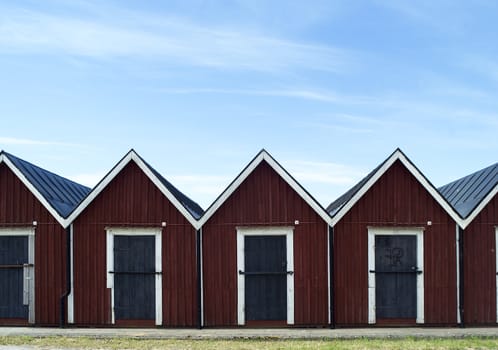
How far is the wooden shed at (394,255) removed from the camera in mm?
16719

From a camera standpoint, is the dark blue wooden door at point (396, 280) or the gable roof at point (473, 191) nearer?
the dark blue wooden door at point (396, 280)

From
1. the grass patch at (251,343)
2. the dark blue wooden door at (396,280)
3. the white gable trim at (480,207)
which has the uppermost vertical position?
the white gable trim at (480,207)

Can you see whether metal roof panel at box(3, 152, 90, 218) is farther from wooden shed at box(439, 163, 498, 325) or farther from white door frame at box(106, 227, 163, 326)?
wooden shed at box(439, 163, 498, 325)

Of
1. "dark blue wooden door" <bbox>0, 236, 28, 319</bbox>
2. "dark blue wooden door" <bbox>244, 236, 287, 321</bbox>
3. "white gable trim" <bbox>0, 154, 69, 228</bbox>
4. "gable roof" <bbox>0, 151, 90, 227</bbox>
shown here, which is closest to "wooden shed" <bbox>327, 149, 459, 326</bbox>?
"dark blue wooden door" <bbox>244, 236, 287, 321</bbox>

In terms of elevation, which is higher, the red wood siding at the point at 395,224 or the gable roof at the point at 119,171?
the gable roof at the point at 119,171

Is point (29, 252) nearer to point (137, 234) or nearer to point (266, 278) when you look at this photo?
point (137, 234)

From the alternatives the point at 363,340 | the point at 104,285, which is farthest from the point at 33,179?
the point at 363,340

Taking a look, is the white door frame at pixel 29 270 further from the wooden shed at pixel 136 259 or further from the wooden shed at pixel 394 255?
the wooden shed at pixel 394 255

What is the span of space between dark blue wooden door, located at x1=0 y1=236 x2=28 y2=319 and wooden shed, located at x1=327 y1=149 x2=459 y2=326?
987cm

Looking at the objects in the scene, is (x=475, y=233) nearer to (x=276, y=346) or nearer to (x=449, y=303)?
(x=449, y=303)

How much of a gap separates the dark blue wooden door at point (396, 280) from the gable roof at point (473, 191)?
2.10m

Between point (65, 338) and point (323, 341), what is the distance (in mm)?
7180

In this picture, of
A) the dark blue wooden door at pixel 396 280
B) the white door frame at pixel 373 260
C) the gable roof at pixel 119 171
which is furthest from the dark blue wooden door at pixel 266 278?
the dark blue wooden door at pixel 396 280

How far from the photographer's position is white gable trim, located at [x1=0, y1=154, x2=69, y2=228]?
17.0 metres
